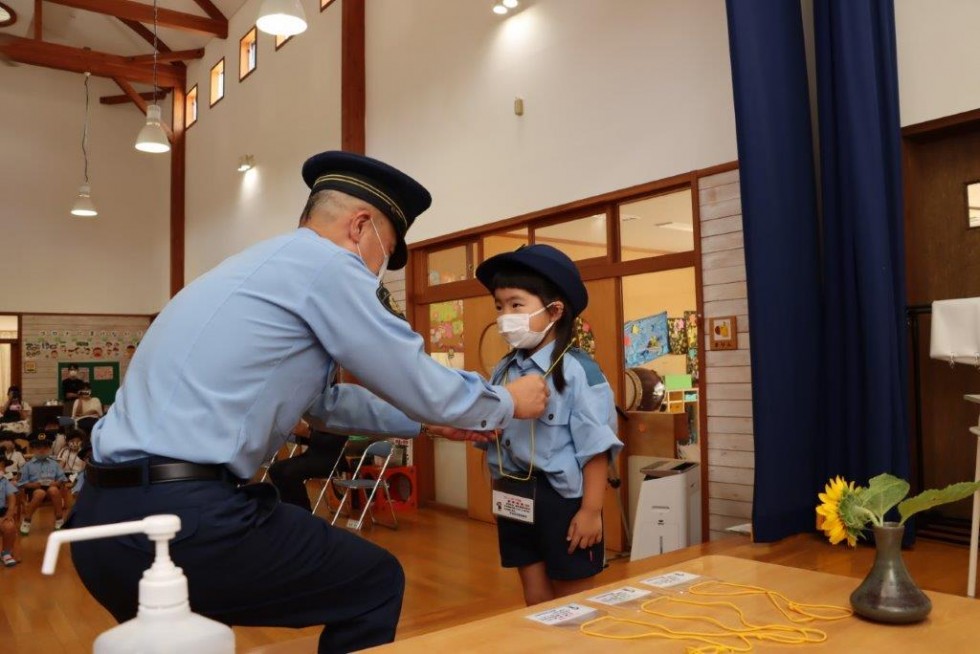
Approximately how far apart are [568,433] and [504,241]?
417 centimetres

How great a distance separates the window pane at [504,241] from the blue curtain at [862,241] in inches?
107

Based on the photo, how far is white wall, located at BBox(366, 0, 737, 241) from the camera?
15.4ft

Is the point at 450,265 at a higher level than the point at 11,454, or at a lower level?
higher

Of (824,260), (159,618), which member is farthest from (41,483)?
(159,618)

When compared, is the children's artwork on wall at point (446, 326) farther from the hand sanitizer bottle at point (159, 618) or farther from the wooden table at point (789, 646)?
the hand sanitizer bottle at point (159, 618)

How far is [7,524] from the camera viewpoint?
5348mm

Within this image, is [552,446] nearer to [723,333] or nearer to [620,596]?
[620,596]

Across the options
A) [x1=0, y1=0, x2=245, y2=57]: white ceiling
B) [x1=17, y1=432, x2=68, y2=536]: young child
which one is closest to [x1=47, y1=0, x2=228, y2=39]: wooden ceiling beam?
[x1=0, y1=0, x2=245, y2=57]: white ceiling

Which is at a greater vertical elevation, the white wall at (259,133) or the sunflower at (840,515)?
the white wall at (259,133)

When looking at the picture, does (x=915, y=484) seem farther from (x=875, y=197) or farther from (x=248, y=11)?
(x=248, y=11)

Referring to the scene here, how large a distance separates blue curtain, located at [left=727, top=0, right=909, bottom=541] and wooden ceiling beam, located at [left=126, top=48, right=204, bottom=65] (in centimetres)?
1185

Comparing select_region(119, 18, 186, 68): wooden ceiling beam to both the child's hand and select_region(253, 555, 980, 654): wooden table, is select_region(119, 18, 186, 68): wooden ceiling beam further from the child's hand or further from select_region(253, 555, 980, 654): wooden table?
select_region(253, 555, 980, 654): wooden table

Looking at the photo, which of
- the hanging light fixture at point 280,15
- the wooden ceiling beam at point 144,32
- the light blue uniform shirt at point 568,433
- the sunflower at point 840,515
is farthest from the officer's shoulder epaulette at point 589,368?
the wooden ceiling beam at point 144,32

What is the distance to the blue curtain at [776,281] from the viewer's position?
12.0ft
